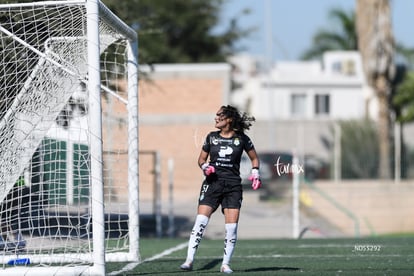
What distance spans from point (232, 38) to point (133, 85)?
42081mm

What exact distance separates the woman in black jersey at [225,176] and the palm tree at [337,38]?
5587 centimetres

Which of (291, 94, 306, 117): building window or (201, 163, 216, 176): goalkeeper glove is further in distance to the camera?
(291, 94, 306, 117): building window

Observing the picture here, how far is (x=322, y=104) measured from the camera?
177 feet

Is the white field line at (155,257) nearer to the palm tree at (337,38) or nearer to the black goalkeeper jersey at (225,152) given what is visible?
the black goalkeeper jersey at (225,152)

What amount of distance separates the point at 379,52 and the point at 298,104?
21.1m

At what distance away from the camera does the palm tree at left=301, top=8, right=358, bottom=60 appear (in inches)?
2598

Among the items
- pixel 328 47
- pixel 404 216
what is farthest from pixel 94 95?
pixel 328 47

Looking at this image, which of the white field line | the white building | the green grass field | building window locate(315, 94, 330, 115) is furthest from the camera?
building window locate(315, 94, 330, 115)

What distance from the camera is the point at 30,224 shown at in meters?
12.6

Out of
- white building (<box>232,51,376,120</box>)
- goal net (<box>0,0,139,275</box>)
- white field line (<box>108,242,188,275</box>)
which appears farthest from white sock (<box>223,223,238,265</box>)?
white building (<box>232,51,376,120</box>)

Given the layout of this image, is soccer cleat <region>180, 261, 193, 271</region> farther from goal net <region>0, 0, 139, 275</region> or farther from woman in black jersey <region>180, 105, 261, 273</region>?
goal net <region>0, 0, 139, 275</region>

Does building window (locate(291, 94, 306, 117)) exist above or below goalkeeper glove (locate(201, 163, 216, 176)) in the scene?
above

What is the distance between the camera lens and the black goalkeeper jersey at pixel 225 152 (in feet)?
35.2

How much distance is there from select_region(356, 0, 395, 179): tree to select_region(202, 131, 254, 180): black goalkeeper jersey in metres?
21.2
